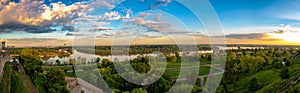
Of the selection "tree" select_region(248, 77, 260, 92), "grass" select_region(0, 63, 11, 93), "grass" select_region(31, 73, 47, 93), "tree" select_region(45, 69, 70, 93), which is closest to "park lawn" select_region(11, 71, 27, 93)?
"grass" select_region(0, 63, 11, 93)

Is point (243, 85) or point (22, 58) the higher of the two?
point (22, 58)

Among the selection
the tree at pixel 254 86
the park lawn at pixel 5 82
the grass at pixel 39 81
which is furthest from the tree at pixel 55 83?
the tree at pixel 254 86

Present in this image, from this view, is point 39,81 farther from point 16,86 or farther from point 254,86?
point 254,86

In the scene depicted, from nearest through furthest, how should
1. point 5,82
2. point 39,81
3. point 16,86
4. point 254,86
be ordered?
1. point 5,82
2. point 16,86
3. point 39,81
4. point 254,86

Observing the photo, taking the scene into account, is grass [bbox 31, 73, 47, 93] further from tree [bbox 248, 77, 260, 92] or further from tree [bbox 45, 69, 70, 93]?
tree [bbox 248, 77, 260, 92]

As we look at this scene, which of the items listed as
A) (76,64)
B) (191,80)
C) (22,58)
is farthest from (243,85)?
(76,64)

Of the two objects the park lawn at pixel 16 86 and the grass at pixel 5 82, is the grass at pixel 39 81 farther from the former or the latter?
the park lawn at pixel 16 86

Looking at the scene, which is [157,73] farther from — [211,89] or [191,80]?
[211,89]

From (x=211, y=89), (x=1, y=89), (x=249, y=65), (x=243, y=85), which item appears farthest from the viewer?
(x=249, y=65)

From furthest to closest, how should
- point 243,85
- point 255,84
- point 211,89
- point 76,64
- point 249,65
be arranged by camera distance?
point 76,64, point 249,65, point 243,85, point 255,84, point 211,89

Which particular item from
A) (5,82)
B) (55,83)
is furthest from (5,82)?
(55,83)

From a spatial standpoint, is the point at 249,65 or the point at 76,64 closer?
the point at 249,65
